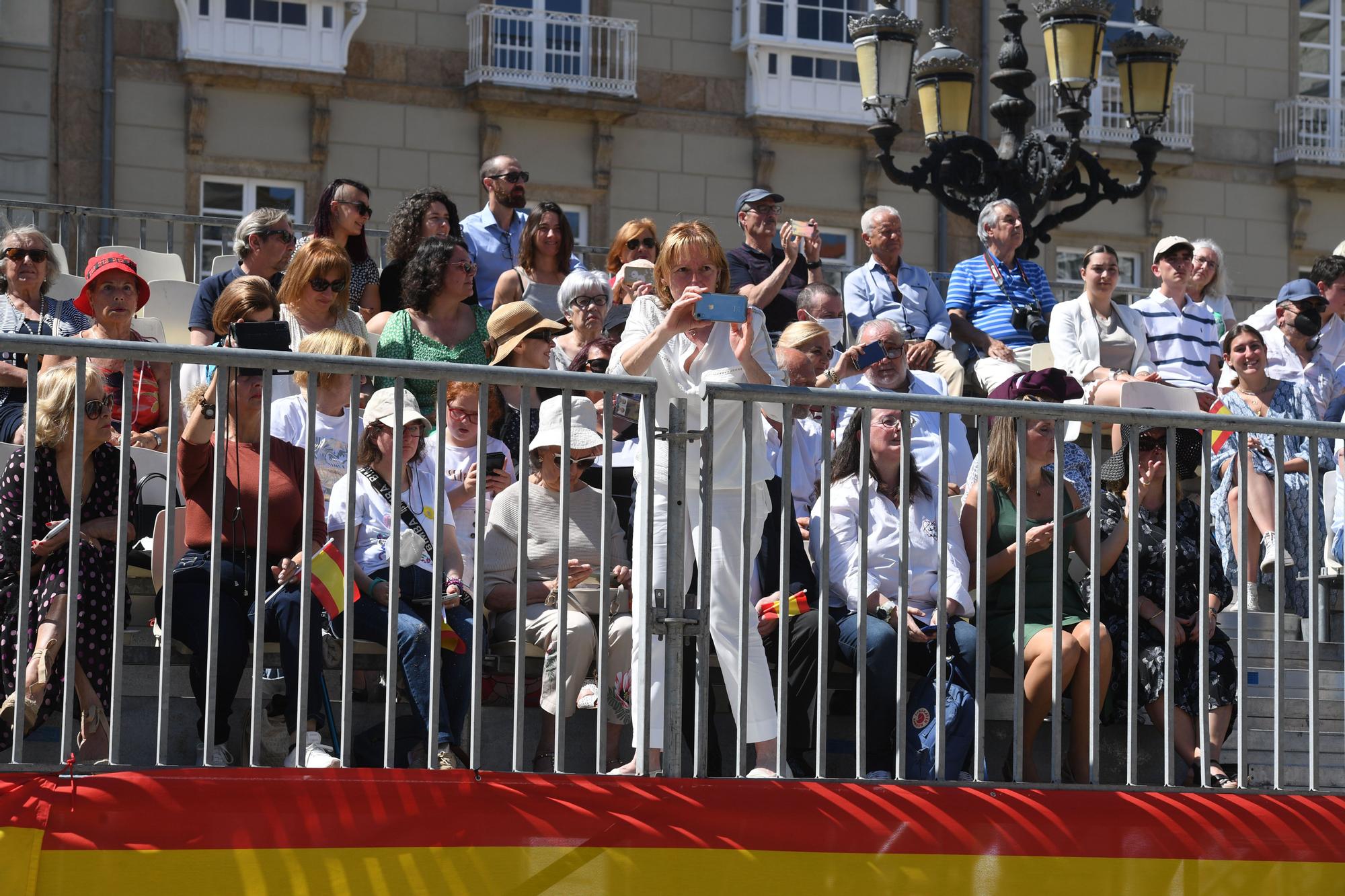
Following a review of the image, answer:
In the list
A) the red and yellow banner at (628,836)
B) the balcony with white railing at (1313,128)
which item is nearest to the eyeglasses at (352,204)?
the red and yellow banner at (628,836)

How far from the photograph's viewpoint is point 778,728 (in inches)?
215

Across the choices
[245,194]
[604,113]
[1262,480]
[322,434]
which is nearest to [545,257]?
[1262,480]

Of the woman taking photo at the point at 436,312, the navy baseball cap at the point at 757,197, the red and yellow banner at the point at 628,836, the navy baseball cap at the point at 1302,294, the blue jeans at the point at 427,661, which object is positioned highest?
the navy baseball cap at the point at 757,197

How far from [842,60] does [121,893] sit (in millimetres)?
21104

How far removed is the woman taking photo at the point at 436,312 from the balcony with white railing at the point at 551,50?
14.6 metres

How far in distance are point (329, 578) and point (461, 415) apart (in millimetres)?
1405

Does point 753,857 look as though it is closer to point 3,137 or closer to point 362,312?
point 362,312

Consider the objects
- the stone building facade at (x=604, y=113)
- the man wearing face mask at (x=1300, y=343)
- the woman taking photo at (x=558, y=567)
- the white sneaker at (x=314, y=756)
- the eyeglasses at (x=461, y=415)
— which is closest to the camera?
the white sneaker at (x=314, y=756)

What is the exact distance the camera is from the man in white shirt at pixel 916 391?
23.6 ft

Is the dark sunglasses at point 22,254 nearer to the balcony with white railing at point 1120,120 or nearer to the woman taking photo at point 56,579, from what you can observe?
the woman taking photo at point 56,579

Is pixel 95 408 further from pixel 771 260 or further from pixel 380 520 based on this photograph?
pixel 771 260

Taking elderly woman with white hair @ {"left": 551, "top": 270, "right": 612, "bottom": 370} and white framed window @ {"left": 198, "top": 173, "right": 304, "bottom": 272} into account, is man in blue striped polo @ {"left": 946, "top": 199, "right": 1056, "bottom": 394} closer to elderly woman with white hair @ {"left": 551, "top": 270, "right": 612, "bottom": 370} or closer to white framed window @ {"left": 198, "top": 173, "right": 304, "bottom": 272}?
elderly woman with white hair @ {"left": 551, "top": 270, "right": 612, "bottom": 370}

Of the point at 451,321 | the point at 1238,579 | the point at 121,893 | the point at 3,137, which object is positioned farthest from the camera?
the point at 3,137

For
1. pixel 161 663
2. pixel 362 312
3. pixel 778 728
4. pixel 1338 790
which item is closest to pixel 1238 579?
pixel 1338 790
